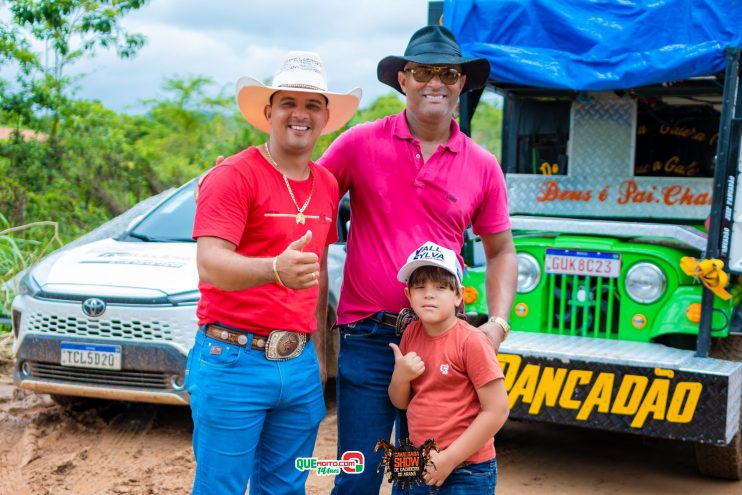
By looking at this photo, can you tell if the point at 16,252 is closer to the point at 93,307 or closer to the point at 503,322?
the point at 93,307

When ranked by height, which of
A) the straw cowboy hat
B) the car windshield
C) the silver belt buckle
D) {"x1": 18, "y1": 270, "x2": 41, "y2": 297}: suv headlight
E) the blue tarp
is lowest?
{"x1": 18, "y1": 270, "x2": 41, "y2": 297}: suv headlight

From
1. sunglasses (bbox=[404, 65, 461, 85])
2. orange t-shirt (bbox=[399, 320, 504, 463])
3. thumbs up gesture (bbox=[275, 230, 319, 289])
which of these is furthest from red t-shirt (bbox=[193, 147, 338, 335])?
sunglasses (bbox=[404, 65, 461, 85])

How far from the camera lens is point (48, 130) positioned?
11992mm

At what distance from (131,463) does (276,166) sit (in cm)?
297

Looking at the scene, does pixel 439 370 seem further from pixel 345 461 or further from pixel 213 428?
pixel 213 428

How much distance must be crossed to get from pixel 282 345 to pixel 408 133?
36.7 inches

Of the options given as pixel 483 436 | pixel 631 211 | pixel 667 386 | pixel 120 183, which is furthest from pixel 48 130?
pixel 483 436

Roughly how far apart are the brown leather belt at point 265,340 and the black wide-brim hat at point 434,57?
1.09 meters

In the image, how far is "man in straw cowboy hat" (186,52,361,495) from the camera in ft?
8.93

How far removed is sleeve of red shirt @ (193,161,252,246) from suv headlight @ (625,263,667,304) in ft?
10.2

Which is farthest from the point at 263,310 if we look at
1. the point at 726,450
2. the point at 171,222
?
the point at 171,222

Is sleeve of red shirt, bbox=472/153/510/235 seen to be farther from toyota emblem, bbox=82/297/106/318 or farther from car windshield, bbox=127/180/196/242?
car windshield, bbox=127/180/196/242

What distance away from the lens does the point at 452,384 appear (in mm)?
2945

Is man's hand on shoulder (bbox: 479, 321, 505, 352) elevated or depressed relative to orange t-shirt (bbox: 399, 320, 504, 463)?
elevated
